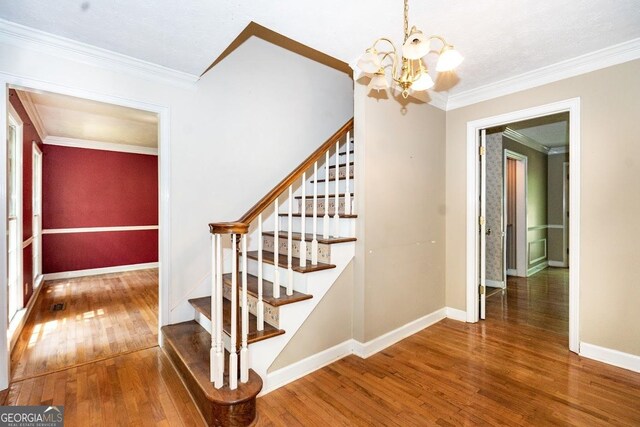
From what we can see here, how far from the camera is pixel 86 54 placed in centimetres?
225

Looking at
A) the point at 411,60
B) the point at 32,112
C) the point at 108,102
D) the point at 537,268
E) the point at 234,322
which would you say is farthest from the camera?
the point at 537,268

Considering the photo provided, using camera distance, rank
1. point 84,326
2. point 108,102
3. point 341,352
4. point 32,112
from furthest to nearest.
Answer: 1. point 32,112
2. point 84,326
3. point 341,352
4. point 108,102

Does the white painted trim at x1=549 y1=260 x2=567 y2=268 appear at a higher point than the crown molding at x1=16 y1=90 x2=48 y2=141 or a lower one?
lower

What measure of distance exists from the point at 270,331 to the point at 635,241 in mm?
2882

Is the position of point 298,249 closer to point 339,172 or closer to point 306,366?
point 306,366

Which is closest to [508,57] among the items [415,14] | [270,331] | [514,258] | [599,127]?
[599,127]

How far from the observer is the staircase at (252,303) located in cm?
179

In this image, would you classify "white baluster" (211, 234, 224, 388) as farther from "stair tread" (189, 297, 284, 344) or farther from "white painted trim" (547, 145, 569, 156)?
"white painted trim" (547, 145, 569, 156)

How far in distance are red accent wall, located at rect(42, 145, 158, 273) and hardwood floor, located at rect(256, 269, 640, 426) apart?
17.3 feet

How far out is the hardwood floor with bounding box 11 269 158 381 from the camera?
98.6 inches

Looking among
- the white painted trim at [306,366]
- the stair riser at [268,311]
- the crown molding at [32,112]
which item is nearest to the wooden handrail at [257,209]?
the stair riser at [268,311]

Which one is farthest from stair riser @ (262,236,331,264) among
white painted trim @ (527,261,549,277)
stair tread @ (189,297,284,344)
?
white painted trim @ (527,261,549,277)

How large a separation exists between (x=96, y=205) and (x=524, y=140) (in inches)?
319

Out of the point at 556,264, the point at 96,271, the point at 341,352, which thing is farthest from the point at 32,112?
the point at 556,264
